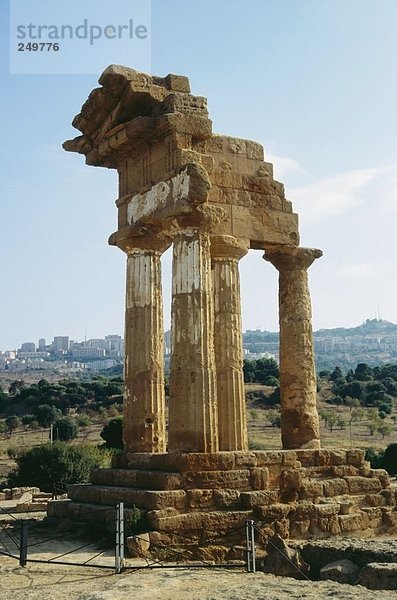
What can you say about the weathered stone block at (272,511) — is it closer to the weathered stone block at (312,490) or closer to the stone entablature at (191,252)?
the weathered stone block at (312,490)

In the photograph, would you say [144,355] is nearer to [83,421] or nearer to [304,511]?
[304,511]

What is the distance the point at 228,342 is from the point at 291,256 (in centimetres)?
310

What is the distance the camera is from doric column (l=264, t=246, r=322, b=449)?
16297 millimetres

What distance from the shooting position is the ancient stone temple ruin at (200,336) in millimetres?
12648

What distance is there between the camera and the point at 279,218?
16.5 m

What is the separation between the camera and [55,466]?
30688mm

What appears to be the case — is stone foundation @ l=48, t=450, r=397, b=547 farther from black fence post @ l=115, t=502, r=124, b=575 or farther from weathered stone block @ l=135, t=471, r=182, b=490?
black fence post @ l=115, t=502, r=124, b=575

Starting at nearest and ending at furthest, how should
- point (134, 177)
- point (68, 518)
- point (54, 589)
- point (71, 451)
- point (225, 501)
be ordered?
1. point (54, 589)
2. point (225, 501)
3. point (68, 518)
4. point (134, 177)
5. point (71, 451)

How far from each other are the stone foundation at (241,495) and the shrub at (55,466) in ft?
53.0

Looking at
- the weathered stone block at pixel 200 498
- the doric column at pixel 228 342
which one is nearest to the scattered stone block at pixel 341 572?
the weathered stone block at pixel 200 498

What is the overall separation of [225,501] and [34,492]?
16183mm

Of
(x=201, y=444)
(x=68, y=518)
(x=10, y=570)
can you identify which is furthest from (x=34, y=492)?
(x=10, y=570)

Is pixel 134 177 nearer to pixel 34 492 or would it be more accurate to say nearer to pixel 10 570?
pixel 10 570

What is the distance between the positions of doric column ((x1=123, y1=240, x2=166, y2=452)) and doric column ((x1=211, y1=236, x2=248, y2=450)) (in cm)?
126
